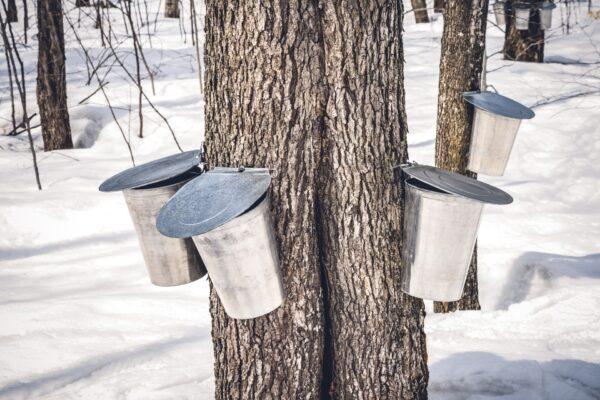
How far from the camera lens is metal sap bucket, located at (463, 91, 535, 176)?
2.48m

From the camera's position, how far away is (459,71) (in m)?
2.79

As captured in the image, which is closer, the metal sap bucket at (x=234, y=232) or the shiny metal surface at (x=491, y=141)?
the metal sap bucket at (x=234, y=232)

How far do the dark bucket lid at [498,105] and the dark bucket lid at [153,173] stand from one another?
1496 mm

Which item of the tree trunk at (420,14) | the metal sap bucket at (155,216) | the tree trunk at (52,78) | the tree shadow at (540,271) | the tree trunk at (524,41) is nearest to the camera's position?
the metal sap bucket at (155,216)

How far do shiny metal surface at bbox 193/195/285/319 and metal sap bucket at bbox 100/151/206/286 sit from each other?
0.25 m

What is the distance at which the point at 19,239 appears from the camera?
4125 millimetres

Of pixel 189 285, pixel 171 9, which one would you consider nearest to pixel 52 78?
pixel 189 285

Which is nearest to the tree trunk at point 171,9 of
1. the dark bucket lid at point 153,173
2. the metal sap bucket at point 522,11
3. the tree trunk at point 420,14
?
the tree trunk at point 420,14

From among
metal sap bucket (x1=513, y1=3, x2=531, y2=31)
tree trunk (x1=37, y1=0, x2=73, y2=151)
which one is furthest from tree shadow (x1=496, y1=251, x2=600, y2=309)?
tree trunk (x1=37, y1=0, x2=73, y2=151)

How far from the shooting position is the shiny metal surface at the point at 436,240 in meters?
1.39

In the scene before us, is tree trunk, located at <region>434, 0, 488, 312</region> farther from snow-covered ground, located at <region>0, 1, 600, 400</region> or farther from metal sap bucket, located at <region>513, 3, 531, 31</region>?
metal sap bucket, located at <region>513, 3, 531, 31</region>

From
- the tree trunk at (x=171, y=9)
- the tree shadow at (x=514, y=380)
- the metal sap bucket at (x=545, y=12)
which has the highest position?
the tree trunk at (x=171, y=9)

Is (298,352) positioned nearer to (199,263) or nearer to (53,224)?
(199,263)

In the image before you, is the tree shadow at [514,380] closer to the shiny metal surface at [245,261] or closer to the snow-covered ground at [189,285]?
the snow-covered ground at [189,285]
